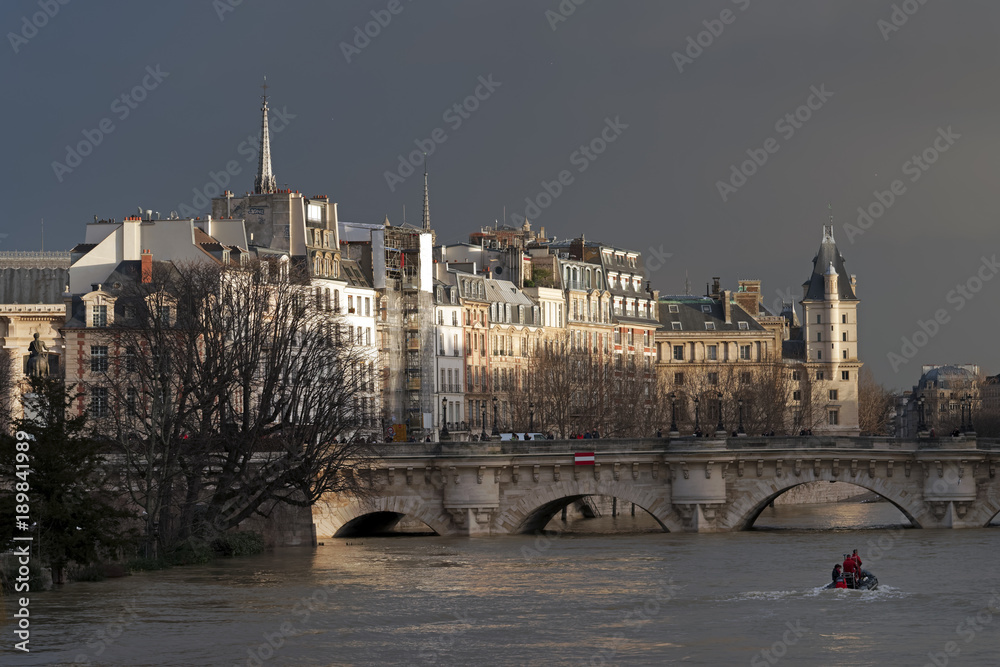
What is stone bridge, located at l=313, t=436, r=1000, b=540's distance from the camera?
8194 cm

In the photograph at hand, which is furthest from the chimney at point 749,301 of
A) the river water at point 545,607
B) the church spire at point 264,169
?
the river water at point 545,607

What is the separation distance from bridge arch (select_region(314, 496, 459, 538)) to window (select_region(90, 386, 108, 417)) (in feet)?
30.2

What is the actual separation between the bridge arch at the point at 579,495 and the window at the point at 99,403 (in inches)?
615

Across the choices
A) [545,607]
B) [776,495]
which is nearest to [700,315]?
[776,495]

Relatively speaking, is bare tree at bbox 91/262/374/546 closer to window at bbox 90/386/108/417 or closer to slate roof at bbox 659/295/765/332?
window at bbox 90/386/108/417

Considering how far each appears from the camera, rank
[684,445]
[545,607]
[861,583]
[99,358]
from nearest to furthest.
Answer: [545,607]
[861,583]
[684,445]
[99,358]

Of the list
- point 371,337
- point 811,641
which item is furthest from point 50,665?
point 371,337

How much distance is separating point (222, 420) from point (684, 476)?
59.1 feet

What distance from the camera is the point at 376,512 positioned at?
84.2 m

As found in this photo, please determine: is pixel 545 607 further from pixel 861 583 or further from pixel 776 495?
pixel 776 495

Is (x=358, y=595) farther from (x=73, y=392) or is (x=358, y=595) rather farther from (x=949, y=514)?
(x=73, y=392)

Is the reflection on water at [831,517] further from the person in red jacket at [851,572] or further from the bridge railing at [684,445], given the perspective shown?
the person in red jacket at [851,572]

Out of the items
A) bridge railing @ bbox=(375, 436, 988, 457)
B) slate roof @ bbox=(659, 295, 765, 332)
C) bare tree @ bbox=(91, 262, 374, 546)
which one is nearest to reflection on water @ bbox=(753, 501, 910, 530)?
bridge railing @ bbox=(375, 436, 988, 457)

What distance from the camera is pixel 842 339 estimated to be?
7392 inches
